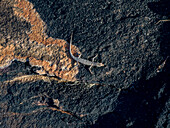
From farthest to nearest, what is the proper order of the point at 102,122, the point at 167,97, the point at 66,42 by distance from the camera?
the point at 66,42
the point at 102,122
the point at 167,97

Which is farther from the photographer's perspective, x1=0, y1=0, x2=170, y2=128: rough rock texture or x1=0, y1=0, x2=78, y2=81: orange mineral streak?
x1=0, y1=0, x2=78, y2=81: orange mineral streak

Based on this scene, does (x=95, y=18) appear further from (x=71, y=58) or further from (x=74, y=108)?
(x=74, y=108)

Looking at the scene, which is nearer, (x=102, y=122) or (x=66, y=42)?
(x=102, y=122)

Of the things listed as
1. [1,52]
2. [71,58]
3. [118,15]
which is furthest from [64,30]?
[1,52]

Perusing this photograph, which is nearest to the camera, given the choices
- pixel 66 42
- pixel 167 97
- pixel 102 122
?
pixel 167 97

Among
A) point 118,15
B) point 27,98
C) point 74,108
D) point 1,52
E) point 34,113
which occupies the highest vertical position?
point 1,52
